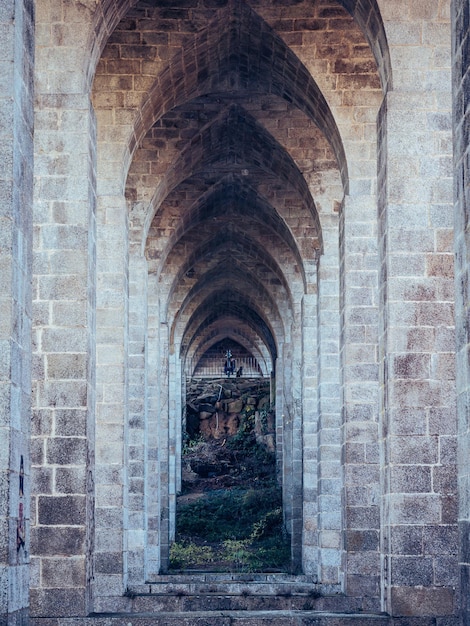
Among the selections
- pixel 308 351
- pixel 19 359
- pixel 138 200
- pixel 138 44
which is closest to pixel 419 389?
pixel 19 359

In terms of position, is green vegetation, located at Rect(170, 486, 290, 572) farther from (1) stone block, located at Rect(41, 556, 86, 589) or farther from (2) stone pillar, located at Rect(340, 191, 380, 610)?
(1) stone block, located at Rect(41, 556, 86, 589)

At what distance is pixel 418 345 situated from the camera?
1183 cm

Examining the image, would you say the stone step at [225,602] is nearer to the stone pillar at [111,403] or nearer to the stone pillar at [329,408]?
the stone pillar at [111,403]

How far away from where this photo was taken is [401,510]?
11570 millimetres

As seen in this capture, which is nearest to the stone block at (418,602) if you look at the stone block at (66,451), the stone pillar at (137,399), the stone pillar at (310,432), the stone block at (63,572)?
the stone block at (63,572)

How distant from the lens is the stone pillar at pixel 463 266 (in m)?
7.80

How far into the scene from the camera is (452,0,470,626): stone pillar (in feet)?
25.6

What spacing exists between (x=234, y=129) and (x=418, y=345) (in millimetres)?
9717

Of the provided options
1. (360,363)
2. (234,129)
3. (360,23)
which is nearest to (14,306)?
(360,23)

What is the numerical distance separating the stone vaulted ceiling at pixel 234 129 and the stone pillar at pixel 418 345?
388 centimetres

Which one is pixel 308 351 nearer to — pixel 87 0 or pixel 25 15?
pixel 87 0

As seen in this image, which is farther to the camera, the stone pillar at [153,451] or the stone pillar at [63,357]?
the stone pillar at [153,451]

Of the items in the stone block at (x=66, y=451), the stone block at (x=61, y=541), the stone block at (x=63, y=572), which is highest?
the stone block at (x=66, y=451)

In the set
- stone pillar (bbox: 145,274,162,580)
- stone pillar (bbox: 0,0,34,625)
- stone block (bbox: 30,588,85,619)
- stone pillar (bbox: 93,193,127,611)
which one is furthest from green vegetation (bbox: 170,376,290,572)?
stone pillar (bbox: 0,0,34,625)
